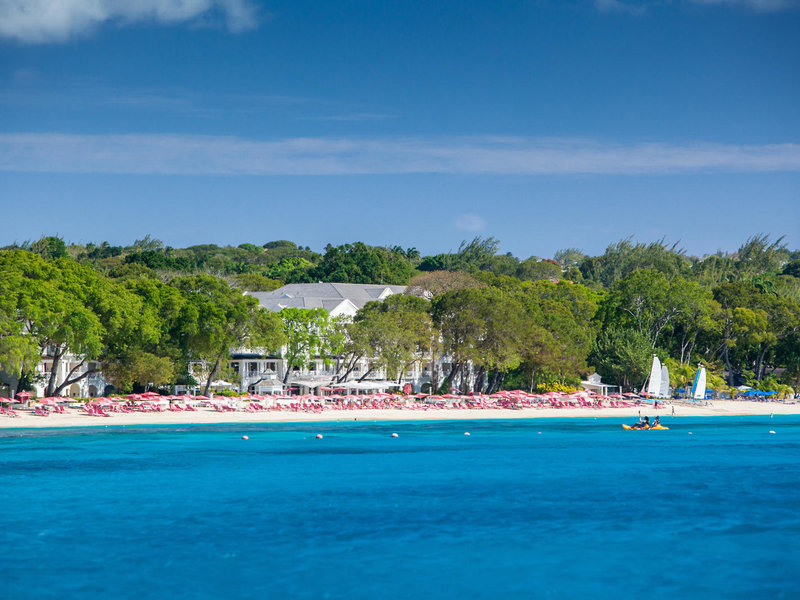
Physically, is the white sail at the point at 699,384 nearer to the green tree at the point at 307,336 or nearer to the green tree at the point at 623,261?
the green tree at the point at 307,336

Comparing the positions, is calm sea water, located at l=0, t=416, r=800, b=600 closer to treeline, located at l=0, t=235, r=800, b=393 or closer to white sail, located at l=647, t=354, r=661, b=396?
treeline, located at l=0, t=235, r=800, b=393

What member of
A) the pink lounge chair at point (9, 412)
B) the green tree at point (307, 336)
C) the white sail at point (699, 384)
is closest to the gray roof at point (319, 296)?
the green tree at point (307, 336)

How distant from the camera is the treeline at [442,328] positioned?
5082 centimetres

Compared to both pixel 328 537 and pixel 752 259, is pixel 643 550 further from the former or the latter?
pixel 752 259

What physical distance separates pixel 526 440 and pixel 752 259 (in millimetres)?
118024

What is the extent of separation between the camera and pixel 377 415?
56719 millimetres

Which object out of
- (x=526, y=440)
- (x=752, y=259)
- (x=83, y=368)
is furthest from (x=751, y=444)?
(x=752, y=259)

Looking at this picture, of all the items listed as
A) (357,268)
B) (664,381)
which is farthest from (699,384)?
(357,268)

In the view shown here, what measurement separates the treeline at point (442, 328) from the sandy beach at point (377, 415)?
338cm

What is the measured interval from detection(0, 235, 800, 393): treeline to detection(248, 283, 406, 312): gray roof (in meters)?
5.73

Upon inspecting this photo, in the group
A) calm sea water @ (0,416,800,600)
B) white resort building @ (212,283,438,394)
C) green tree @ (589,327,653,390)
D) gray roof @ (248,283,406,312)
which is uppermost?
gray roof @ (248,283,406,312)

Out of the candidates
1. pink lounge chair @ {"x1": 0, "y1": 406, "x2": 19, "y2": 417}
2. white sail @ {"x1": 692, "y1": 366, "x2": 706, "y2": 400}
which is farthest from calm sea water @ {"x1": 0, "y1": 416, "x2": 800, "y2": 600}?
white sail @ {"x1": 692, "y1": 366, "x2": 706, "y2": 400}

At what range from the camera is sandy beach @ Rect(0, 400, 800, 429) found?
47594mm

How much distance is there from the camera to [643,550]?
2306 centimetres
